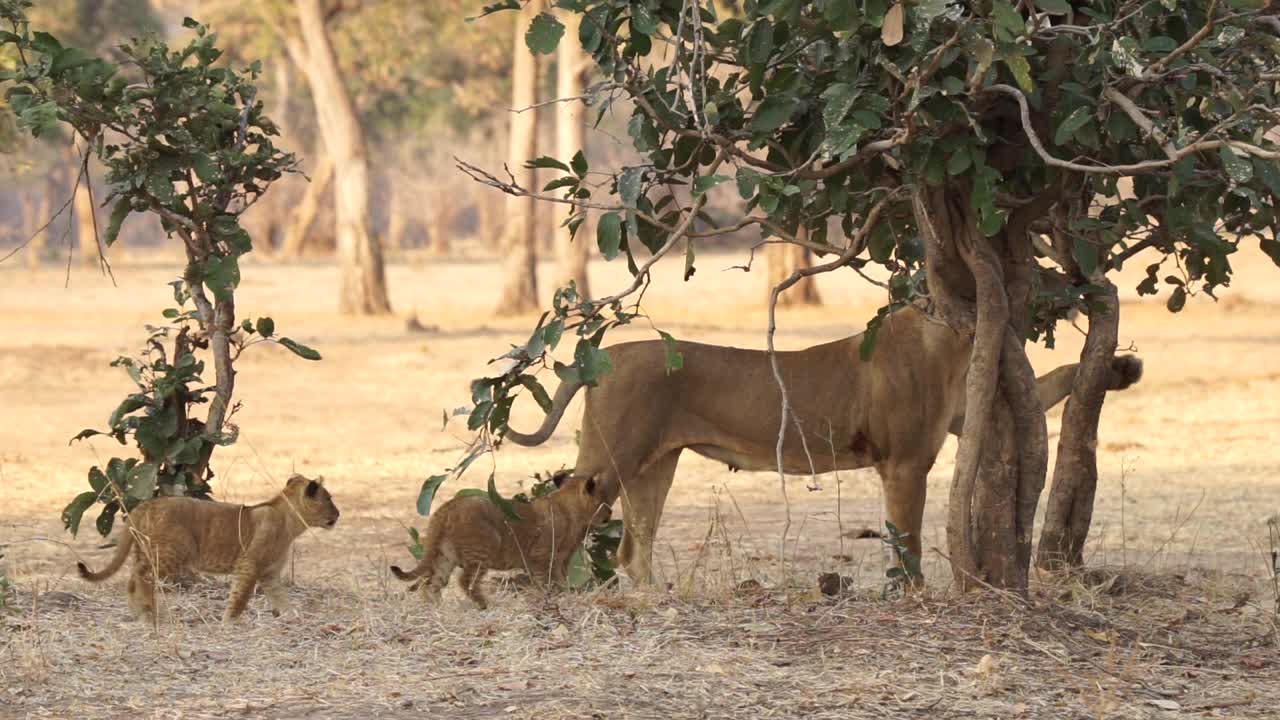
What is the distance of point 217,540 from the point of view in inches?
263

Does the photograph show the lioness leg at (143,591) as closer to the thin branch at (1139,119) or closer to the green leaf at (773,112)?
the green leaf at (773,112)

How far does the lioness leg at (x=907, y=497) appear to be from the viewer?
7.40 metres

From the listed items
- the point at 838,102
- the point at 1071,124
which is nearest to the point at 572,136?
the point at 838,102

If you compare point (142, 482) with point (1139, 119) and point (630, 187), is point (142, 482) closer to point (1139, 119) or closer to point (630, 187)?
point (630, 187)

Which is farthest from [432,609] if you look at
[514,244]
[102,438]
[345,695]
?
[514,244]

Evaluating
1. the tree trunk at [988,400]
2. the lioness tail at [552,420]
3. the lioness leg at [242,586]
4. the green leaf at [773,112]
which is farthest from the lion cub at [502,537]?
the green leaf at [773,112]

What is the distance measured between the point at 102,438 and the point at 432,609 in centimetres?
818

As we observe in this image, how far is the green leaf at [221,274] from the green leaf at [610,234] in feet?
6.89

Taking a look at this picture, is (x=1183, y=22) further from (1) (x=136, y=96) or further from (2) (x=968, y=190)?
(1) (x=136, y=96)

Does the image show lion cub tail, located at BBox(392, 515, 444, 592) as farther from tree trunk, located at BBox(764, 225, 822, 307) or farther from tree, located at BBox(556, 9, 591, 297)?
tree trunk, located at BBox(764, 225, 822, 307)

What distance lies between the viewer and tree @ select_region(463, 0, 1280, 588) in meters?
5.17

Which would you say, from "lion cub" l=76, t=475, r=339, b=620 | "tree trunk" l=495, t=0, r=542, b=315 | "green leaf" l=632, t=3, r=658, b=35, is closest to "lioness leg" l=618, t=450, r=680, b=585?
"lion cub" l=76, t=475, r=339, b=620

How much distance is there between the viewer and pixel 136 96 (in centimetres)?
668

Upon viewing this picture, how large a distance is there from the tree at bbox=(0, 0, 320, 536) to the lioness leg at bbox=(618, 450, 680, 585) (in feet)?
4.84
